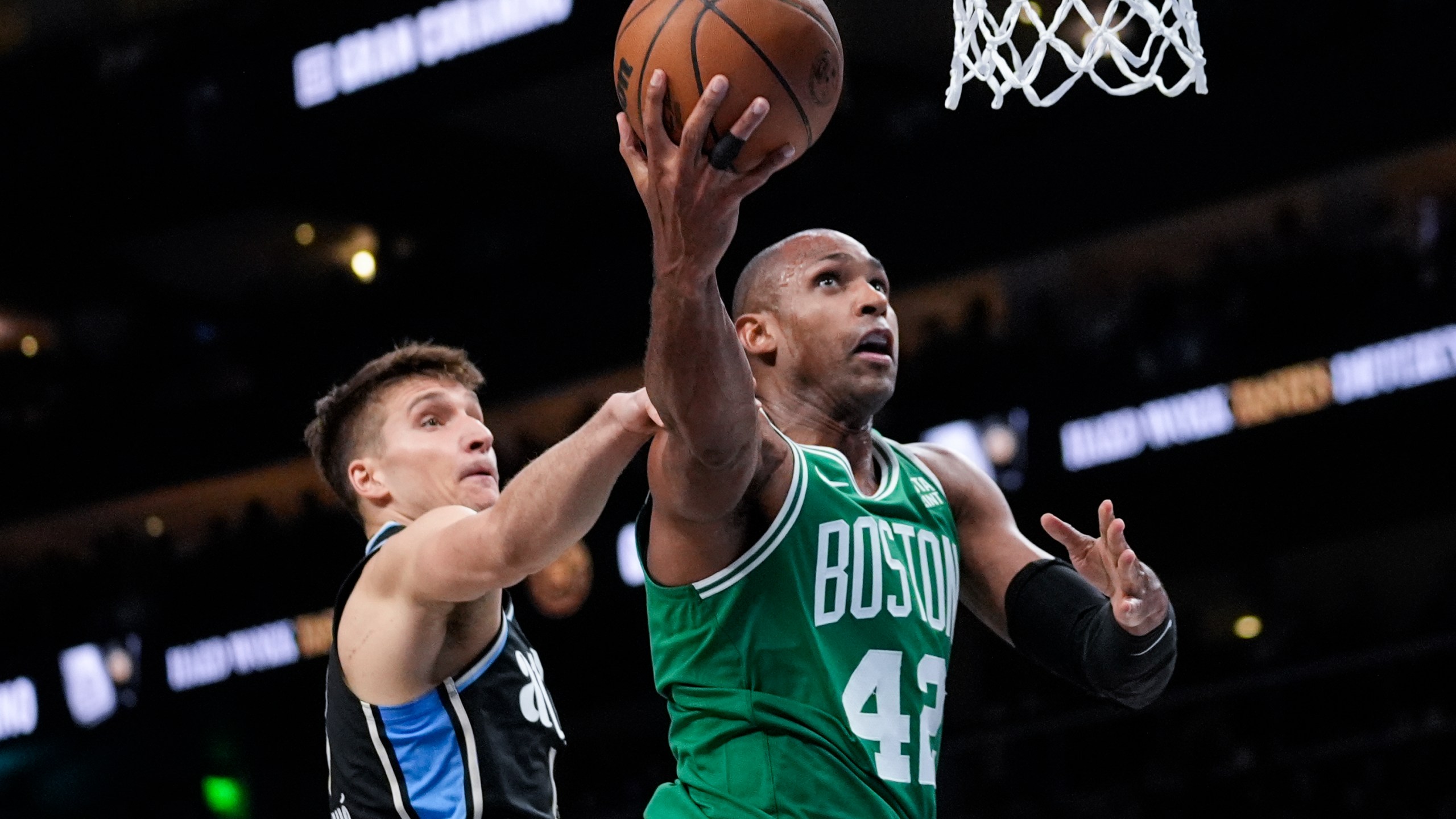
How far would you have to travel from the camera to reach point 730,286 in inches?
549

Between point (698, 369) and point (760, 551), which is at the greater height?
point (698, 369)

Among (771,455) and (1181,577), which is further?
(1181,577)

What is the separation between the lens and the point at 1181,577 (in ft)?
50.6

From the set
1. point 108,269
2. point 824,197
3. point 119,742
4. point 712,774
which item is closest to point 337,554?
point 119,742

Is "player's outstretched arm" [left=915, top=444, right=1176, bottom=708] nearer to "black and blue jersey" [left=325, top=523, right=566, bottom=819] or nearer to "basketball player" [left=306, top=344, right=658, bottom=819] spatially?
"basketball player" [left=306, top=344, right=658, bottom=819]

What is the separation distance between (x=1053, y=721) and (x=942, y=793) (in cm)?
192

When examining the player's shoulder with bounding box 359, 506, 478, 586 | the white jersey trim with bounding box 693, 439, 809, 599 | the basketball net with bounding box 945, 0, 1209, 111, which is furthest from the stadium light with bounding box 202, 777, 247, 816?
the basketball net with bounding box 945, 0, 1209, 111

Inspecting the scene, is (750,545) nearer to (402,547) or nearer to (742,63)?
(402,547)

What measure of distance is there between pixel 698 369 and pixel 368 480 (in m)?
1.54

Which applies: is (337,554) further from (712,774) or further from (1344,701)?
(712,774)

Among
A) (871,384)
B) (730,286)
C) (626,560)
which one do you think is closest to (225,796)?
(626,560)

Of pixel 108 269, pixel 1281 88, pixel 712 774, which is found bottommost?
pixel 712 774

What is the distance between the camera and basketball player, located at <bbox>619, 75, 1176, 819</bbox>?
2.88 m

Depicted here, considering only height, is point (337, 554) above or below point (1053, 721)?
above
